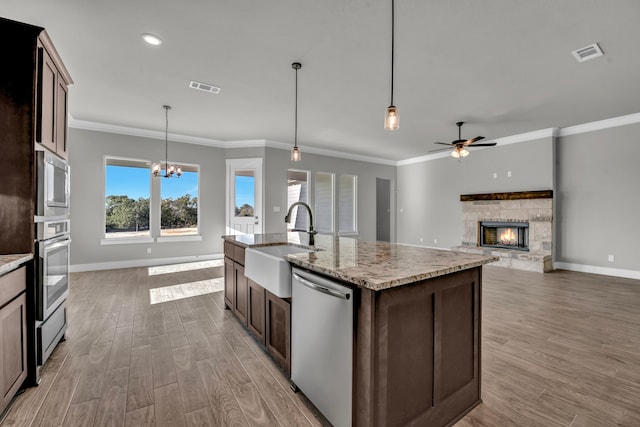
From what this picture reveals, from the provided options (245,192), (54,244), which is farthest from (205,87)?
(245,192)

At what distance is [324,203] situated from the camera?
806 centimetres

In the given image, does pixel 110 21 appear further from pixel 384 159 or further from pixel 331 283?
pixel 384 159

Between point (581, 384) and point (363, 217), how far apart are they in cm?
663

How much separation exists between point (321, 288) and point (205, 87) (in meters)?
3.56

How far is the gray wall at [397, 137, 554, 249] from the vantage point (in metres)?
6.02

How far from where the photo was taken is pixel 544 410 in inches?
68.6

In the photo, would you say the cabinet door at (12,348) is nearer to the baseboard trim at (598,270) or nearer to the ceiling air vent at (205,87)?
the ceiling air vent at (205,87)

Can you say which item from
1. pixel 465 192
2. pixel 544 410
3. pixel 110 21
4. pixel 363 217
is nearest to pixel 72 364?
pixel 110 21

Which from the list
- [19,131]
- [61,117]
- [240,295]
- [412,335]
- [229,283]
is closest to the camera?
[412,335]

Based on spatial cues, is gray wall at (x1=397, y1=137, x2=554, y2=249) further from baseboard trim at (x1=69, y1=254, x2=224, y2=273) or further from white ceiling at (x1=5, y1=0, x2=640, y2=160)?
baseboard trim at (x1=69, y1=254, x2=224, y2=273)

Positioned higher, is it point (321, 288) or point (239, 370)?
point (321, 288)

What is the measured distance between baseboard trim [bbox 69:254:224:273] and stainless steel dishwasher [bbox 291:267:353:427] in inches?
210

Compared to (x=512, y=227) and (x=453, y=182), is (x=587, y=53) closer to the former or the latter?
(x=512, y=227)

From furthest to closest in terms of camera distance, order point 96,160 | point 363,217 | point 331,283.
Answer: point 363,217 → point 96,160 → point 331,283
